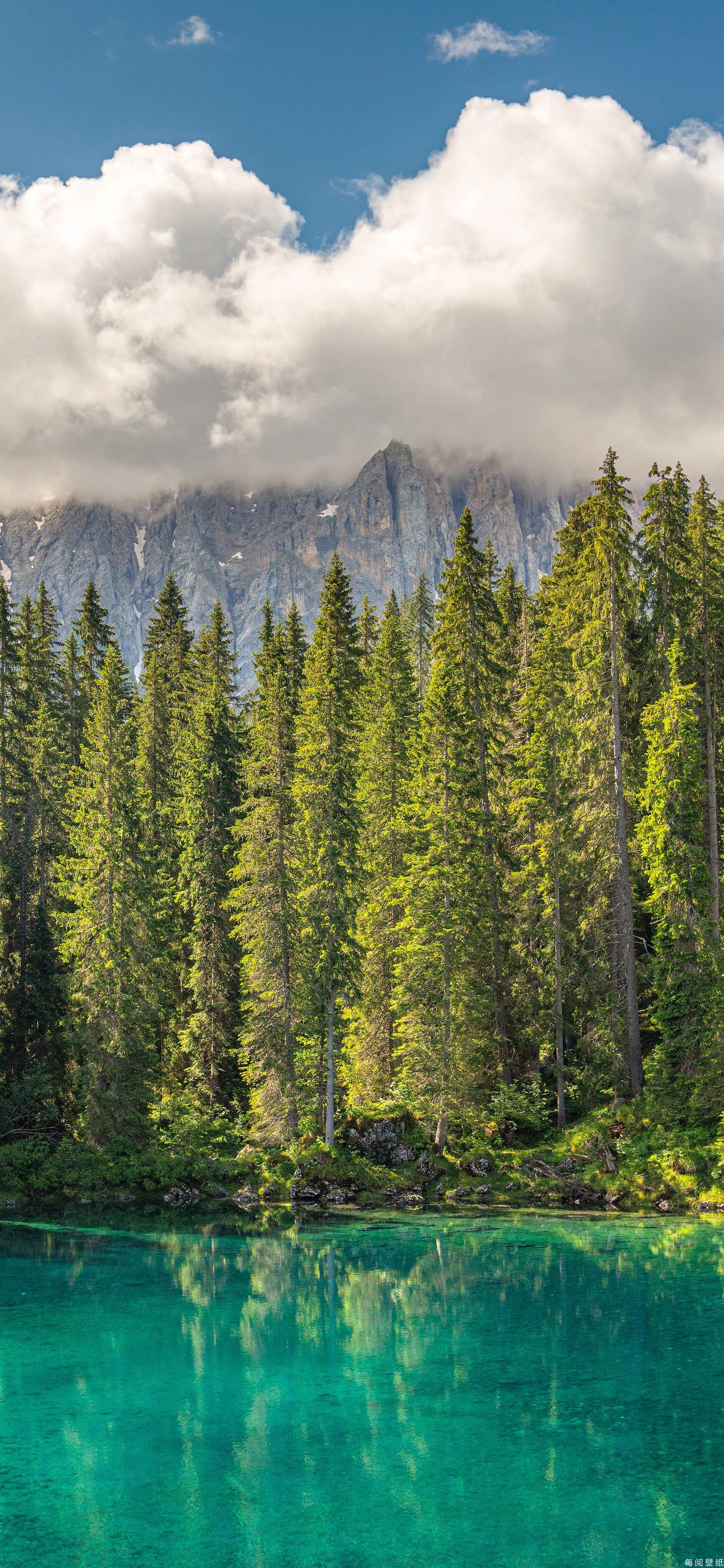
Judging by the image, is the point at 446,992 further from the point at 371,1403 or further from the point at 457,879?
the point at 371,1403

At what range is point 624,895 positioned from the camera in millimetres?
31750

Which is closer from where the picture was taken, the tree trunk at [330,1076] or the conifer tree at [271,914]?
the tree trunk at [330,1076]

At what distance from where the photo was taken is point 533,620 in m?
40.5

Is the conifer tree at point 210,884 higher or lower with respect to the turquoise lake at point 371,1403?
higher

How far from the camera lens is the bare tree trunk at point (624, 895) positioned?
31297mm

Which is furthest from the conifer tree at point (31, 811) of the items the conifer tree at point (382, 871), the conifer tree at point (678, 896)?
the conifer tree at point (678, 896)

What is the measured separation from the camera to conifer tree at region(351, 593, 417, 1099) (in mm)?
35625

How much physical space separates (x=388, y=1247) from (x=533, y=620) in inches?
987

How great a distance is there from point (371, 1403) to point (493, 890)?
2141 cm

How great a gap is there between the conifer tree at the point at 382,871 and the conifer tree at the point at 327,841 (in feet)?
3.15

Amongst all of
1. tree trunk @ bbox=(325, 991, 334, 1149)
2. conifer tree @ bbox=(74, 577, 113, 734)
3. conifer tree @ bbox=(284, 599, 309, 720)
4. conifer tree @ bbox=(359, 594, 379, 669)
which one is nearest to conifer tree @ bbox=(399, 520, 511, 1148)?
tree trunk @ bbox=(325, 991, 334, 1149)

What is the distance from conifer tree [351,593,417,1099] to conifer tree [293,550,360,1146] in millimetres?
959

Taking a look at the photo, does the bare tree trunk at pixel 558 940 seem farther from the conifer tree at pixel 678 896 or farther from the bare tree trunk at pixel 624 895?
the conifer tree at pixel 678 896

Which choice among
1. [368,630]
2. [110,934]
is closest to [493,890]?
[110,934]
